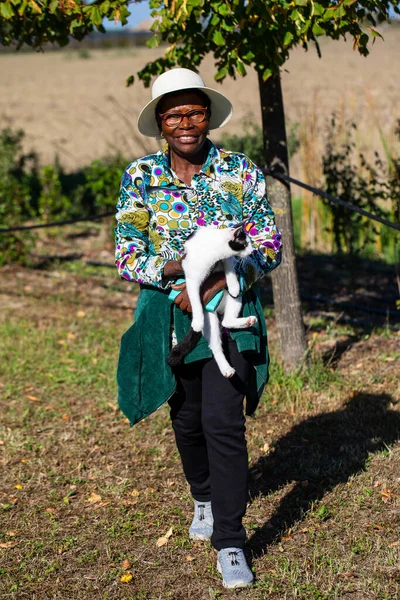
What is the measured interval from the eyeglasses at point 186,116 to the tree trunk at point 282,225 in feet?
7.21

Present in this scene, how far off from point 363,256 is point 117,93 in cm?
2022

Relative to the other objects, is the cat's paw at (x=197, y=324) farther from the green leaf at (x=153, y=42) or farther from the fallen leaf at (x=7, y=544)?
the green leaf at (x=153, y=42)

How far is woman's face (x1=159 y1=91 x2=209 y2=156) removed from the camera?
2938 mm

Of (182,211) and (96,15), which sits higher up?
(96,15)

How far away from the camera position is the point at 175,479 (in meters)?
4.18

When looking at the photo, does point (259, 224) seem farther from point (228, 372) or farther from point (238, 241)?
point (228, 372)

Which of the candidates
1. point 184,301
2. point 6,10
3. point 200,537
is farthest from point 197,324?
point 6,10

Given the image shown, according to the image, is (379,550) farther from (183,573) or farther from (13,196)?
(13,196)

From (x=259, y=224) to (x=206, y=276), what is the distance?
0.40 meters

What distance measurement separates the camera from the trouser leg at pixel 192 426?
10.1 feet

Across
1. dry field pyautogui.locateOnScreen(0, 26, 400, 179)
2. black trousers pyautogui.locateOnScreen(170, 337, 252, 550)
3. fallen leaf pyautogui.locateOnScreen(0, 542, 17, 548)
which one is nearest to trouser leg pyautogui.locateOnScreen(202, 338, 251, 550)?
black trousers pyautogui.locateOnScreen(170, 337, 252, 550)

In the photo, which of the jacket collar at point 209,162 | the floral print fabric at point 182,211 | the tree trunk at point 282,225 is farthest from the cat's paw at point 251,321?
the tree trunk at point 282,225

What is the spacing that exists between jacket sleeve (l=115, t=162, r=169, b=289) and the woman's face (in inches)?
7.1

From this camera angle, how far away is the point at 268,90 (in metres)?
5.09
